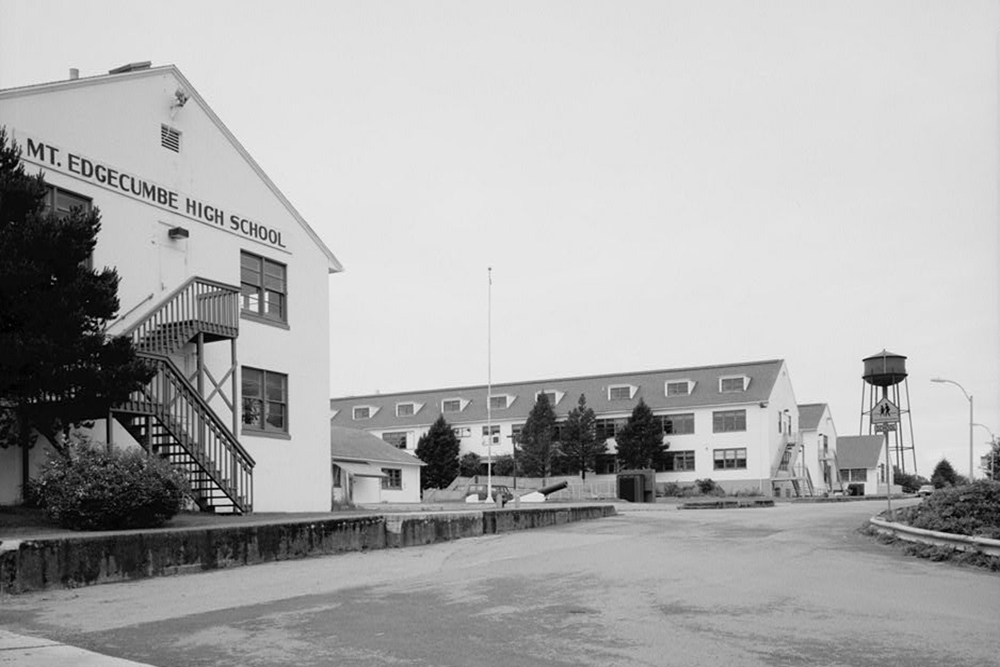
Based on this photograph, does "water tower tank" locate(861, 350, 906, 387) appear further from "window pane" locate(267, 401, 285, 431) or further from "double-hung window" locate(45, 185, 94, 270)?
"double-hung window" locate(45, 185, 94, 270)

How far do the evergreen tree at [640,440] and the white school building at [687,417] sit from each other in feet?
6.30

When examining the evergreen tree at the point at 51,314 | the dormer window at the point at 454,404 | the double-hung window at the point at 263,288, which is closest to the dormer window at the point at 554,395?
the dormer window at the point at 454,404

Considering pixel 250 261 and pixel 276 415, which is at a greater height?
pixel 250 261

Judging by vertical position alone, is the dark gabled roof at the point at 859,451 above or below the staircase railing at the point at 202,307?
below

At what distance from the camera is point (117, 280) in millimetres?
17078

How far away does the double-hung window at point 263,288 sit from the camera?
2638 centimetres

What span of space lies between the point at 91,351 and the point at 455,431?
67.7m

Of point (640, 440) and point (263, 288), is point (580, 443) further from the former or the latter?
point (263, 288)

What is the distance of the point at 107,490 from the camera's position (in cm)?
1529

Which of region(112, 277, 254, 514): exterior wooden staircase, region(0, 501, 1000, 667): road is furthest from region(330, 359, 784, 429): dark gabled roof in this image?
region(0, 501, 1000, 667): road

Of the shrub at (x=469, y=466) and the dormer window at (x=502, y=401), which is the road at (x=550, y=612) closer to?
the shrub at (x=469, y=466)

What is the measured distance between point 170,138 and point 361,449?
3560 centimetres

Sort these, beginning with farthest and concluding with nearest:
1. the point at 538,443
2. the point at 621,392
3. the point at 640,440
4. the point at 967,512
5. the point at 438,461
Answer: the point at 621,392, the point at 438,461, the point at 538,443, the point at 640,440, the point at 967,512

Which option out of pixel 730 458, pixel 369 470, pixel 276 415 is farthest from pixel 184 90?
pixel 730 458
